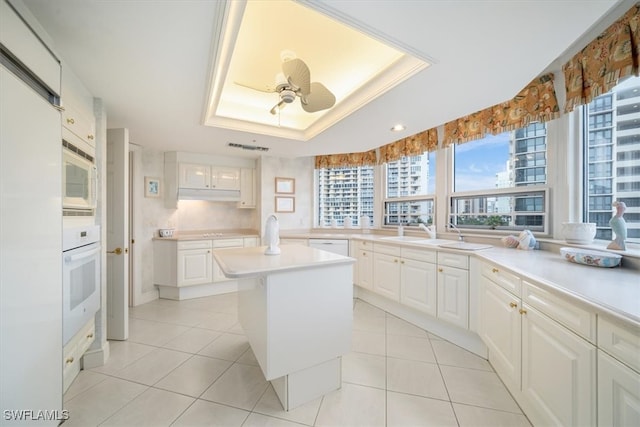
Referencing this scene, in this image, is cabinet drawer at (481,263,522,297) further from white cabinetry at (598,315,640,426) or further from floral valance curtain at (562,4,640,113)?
floral valance curtain at (562,4,640,113)

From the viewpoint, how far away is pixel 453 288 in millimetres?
2281

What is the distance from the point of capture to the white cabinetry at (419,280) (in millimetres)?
2471

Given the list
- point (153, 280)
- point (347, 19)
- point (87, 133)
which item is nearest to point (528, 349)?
point (347, 19)

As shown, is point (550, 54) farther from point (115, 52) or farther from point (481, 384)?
point (115, 52)

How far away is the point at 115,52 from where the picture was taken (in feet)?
4.68

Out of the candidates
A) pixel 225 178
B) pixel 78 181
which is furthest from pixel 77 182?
pixel 225 178

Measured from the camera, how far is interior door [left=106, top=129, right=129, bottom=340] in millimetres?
2346

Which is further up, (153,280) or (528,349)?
(528,349)

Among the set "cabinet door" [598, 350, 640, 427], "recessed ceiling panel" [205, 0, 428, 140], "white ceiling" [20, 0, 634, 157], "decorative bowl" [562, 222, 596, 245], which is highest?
"recessed ceiling panel" [205, 0, 428, 140]

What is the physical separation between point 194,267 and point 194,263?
60 millimetres

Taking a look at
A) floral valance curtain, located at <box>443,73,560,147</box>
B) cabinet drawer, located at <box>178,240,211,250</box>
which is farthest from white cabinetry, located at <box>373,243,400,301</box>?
cabinet drawer, located at <box>178,240,211,250</box>

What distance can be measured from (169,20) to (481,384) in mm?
3040

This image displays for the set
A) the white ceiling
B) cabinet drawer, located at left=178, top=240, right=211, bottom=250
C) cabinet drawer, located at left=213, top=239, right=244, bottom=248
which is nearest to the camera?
the white ceiling

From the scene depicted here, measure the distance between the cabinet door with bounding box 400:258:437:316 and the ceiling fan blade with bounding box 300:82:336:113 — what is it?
190cm
